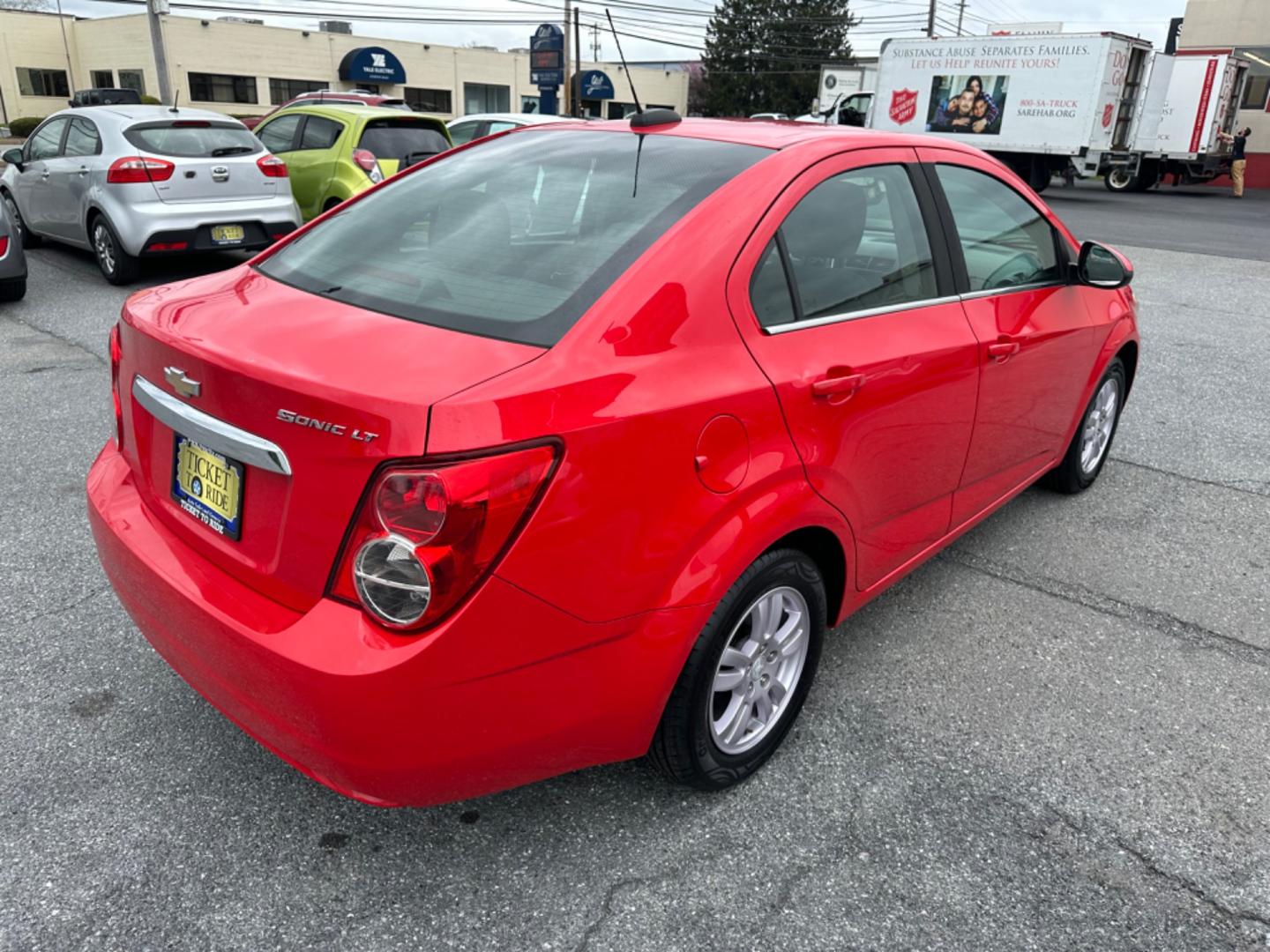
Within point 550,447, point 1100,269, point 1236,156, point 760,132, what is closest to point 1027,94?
point 1236,156

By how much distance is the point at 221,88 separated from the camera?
43.8 meters

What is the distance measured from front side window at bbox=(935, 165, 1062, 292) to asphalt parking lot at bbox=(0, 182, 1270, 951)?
1.18 metres

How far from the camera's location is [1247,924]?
217 cm

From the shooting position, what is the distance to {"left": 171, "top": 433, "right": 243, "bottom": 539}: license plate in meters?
2.08

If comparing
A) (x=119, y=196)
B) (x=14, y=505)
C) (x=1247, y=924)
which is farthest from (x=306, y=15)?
(x=1247, y=924)

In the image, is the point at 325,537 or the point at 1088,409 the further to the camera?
the point at 1088,409

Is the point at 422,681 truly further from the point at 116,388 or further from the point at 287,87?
the point at 287,87

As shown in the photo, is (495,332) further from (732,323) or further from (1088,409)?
(1088,409)

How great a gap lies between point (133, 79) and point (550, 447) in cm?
4994

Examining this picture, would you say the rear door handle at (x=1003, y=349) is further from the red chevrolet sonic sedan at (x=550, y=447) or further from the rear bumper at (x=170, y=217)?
the rear bumper at (x=170, y=217)

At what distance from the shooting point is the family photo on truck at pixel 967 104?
22.1 metres

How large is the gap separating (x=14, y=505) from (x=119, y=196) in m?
5.29

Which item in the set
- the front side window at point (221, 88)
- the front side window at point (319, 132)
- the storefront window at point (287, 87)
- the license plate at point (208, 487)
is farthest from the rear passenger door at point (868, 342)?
the storefront window at point (287, 87)

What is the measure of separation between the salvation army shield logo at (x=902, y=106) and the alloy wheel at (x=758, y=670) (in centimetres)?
2388
